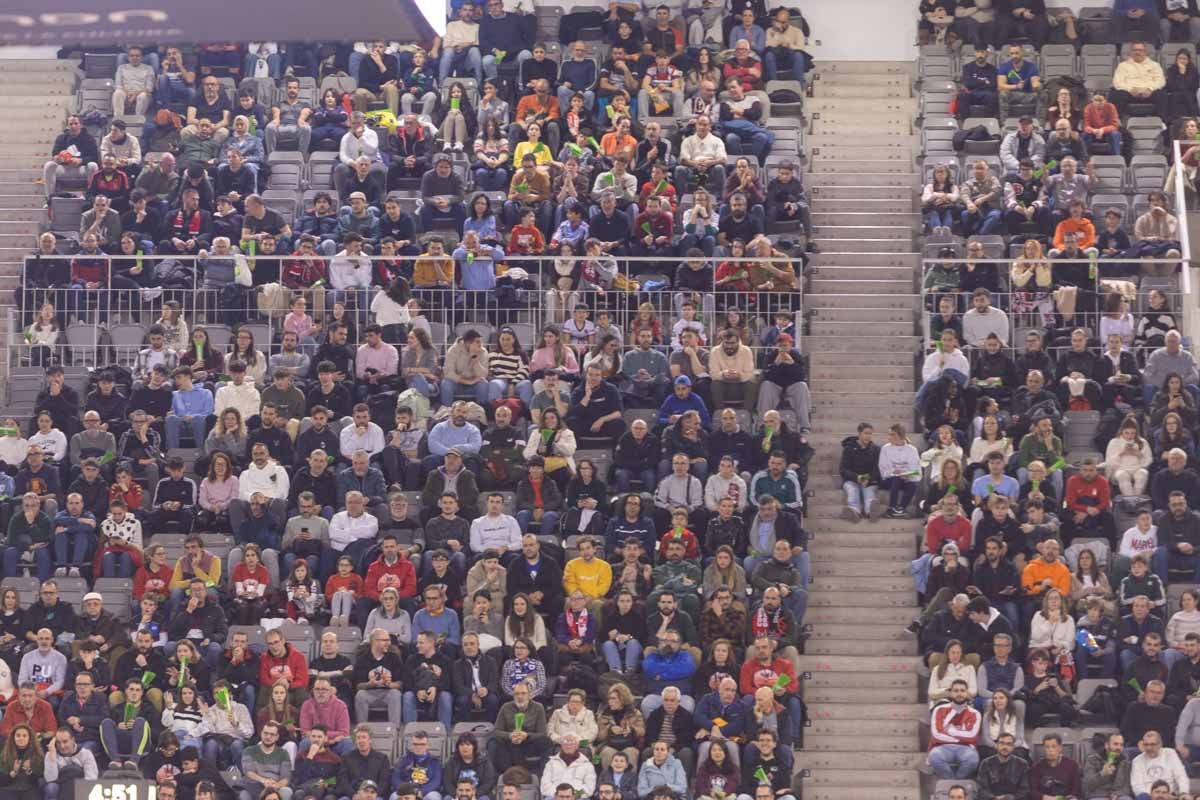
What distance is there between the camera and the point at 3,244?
80.3 feet

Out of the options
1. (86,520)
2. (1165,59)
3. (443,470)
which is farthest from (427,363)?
(1165,59)

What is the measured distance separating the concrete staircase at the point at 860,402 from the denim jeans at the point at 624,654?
167cm

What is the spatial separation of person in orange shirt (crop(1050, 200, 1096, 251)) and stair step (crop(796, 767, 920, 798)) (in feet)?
21.7

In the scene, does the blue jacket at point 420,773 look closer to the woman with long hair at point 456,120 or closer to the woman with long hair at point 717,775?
the woman with long hair at point 717,775

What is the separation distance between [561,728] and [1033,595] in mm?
4189

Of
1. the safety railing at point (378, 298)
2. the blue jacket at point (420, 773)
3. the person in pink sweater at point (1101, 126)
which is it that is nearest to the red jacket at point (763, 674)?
the blue jacket at point (420, 773)

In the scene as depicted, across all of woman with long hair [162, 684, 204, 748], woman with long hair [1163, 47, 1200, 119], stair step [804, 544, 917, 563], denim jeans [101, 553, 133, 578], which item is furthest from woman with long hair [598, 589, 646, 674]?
woman with long hair [1163, 47, 1200, 119]

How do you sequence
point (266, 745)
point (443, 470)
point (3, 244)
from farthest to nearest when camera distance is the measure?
point (3, 244), point (443, 470), point (266, 745)

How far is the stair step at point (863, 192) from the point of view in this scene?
24578 mm

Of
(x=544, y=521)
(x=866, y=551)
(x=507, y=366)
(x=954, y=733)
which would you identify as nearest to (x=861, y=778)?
(x=954, y=733)

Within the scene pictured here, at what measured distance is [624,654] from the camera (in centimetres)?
1783

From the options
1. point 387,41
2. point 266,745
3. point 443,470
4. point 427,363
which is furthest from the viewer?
point 427,363

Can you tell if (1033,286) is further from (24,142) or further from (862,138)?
(24,142)

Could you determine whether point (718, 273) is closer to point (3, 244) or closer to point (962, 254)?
point (962, 254)
